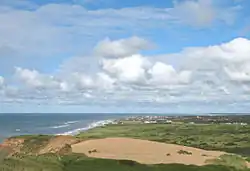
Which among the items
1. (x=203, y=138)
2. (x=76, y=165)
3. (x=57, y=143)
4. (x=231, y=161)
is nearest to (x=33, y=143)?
(x=57, y=143)

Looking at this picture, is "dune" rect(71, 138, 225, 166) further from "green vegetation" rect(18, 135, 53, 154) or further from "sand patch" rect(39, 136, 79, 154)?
"green vegetation" rect(18, 135, 53, 154)

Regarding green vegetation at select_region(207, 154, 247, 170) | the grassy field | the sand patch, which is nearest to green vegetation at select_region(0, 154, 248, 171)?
green vegetation at select_region(207, 154, 247, 170)

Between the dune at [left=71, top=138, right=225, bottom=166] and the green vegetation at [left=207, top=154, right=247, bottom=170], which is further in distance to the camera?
the dune at [left=71, top=138, right=225, bottom=166]

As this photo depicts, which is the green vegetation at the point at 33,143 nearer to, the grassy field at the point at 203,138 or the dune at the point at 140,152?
the dune at the point at 140,152

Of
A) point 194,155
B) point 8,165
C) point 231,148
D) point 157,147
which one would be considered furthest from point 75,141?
point 231,148

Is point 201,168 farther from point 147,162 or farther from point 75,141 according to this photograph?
point 75,141

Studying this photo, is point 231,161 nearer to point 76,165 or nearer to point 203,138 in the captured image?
point 76,165
